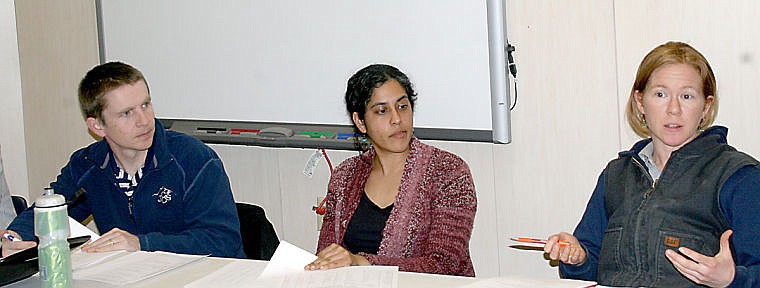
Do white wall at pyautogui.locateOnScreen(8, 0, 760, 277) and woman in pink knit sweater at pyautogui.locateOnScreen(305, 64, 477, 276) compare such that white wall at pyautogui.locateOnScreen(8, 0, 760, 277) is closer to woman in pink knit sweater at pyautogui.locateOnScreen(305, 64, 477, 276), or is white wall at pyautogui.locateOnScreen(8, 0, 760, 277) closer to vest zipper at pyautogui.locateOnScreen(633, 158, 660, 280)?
woman in pink knit sweater at pyautogui.locateOnScreen(305, 64, 477, 276)

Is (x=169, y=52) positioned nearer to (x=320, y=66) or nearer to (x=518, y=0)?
A: (x=320, y=66)

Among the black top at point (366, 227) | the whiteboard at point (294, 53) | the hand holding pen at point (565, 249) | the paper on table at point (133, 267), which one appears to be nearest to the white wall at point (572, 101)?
the whiteboard at point (294, 53)

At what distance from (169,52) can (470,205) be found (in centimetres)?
169

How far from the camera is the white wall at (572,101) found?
8.65ft

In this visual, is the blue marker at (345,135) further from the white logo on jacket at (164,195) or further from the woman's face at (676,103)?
the woman's face at (676,103)

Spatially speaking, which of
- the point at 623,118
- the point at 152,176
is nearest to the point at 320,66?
the point at 152,176

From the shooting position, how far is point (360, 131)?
2744 millimetres

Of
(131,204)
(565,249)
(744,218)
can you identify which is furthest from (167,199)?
(744,218)

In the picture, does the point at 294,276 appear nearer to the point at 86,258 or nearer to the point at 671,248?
the point at 86,258

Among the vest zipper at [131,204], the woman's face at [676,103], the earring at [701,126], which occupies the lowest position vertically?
the vest zipper at [131,204]

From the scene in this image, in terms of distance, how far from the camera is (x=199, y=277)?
213cm

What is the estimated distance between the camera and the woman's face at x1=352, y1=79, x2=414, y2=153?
2590mm

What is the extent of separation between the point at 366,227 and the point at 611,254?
28.7 inches

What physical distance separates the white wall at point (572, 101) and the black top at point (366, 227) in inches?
23.4
